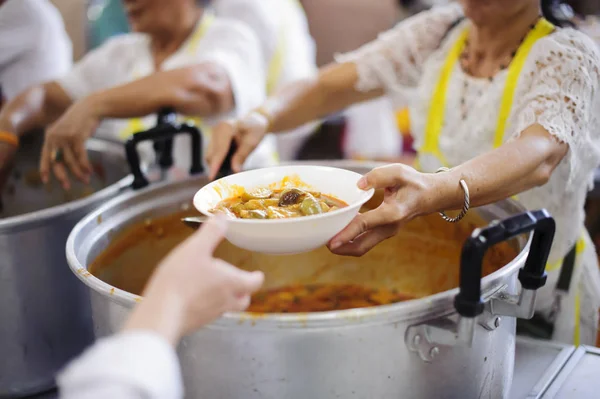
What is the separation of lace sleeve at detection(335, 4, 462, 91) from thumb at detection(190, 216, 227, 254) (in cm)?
84

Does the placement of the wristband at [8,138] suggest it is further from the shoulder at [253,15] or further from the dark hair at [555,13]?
the dark hair at [555,13]

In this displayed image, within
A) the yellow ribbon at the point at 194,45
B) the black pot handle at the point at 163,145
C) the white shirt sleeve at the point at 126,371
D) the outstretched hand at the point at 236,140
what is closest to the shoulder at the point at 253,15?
the yellow ribbon at the point at 194,45

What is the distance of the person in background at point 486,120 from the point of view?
891 millimetres

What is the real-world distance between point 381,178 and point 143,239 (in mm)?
560

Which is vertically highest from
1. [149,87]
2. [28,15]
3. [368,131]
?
[28,15]

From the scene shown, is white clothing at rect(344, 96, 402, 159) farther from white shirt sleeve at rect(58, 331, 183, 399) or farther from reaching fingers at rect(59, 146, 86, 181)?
white shirt sleeve at rect(58, 331, 183, 399)

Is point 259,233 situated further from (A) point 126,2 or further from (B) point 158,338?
(A) point 126,2

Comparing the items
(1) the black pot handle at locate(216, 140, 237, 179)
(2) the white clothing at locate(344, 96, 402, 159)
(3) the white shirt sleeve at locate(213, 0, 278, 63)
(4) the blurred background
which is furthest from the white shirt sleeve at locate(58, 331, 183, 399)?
(2) the white clothing at locate(344, 96, 402, 159)

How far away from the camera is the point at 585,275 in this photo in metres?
1.28

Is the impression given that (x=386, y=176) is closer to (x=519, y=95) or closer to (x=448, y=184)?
(x=448, y=184)

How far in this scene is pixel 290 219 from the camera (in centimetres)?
75

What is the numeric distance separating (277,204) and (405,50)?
66 centimetres

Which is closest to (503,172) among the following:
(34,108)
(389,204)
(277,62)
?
(389,204)

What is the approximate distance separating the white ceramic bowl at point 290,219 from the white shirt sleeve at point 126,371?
0.23 metres
